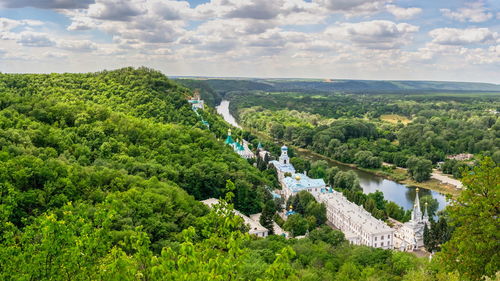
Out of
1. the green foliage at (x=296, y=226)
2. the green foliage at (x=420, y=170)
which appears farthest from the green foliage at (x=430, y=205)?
the green foliage at (x=420, y=170)


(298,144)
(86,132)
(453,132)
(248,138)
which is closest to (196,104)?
(248,138)

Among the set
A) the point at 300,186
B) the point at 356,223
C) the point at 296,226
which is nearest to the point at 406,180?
the point at 300,186

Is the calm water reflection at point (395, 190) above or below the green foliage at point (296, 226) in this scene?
below

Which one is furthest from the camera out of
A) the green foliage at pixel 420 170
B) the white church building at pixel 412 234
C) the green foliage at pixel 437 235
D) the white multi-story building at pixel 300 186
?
the green foliage at pixel 420 170

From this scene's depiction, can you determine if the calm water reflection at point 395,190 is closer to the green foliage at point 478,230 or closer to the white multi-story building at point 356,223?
the white multi-story building at point 356,223

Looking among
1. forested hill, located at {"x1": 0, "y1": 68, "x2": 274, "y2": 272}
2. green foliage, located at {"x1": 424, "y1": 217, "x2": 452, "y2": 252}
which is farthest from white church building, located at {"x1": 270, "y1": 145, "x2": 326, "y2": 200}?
green foliage, located at {"x1": 424, "y1": 217, "x2": 452, "y2": 252}

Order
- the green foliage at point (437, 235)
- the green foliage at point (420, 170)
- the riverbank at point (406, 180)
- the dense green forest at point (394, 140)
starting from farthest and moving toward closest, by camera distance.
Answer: the dense green forest at point (394, 140)
the green foliage at point (420, 170)
the riverbank at point (406, 180)
the green foliage at point (437, 235)

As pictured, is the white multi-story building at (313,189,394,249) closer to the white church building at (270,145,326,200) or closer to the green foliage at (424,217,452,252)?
the green foliage at (424,217,452,252)
